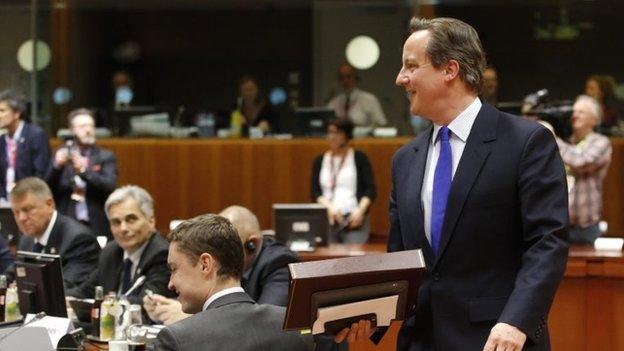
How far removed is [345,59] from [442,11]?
101 centimetres

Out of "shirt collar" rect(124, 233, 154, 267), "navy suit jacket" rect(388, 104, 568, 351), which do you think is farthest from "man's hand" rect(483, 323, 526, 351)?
"shirt collar" rect(124, 233, 154, 267)

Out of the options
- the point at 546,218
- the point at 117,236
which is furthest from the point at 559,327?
the point at 546,218

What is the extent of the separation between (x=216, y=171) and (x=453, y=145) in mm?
7324

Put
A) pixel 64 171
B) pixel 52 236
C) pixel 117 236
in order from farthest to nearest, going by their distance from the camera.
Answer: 1. pixel 64 171
2. pixel 52 236
3. pixel 117 236

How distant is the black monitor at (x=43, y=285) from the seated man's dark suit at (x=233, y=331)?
1.65 meters

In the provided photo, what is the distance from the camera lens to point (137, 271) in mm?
5098

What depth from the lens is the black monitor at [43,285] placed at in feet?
14.6

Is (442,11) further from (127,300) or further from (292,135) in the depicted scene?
(127,300)

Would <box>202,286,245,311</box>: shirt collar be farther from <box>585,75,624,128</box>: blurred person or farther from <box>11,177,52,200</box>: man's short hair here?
<box>585,75,624,128</box>: blurred person

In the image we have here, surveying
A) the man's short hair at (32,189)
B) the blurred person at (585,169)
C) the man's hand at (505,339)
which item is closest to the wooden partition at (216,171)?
the blurred person at (585,169)

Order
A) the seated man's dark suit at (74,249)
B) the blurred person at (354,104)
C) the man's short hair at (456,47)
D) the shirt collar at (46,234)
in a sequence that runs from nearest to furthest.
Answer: the man's short hair at (456,47), the seated man's dark suit at (74,249), the shirt collar at (46,234), the blurred person at (354,104)

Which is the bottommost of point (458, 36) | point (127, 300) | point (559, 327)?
point (559, 327)

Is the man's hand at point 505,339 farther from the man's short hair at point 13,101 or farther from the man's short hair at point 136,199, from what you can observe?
the man's short hair at point 13,101

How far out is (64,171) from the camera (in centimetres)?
830
